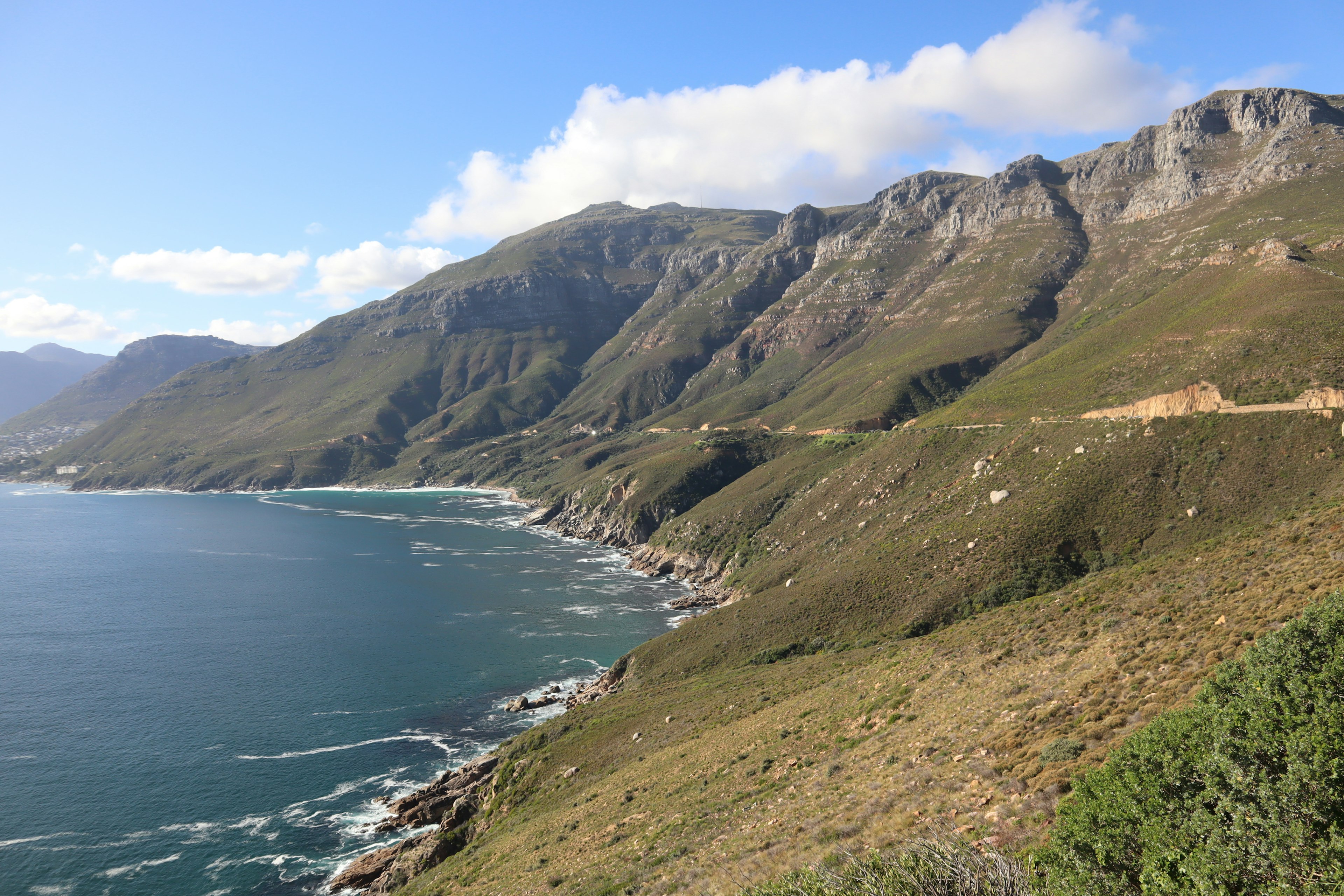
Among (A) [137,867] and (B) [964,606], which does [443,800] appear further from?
(B) [964,606]

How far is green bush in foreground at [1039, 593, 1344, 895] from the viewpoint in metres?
15.2

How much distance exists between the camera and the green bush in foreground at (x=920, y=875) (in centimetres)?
1766

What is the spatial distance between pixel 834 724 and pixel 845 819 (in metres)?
14.2

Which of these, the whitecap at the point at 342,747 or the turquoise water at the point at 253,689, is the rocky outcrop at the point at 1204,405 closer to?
the turquoise water at the point at 253,689

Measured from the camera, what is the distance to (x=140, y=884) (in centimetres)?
4444

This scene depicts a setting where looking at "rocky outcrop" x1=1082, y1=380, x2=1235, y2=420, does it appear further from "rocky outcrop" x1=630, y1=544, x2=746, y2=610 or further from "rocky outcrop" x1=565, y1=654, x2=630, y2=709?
"rocky outcrop" x1=565, y1=654, x2=630, y2=709

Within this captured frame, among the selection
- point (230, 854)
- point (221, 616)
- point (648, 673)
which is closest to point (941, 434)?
point (648, 673)

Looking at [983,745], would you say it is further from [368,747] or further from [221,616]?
[221,616]

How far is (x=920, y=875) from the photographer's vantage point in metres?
18.4

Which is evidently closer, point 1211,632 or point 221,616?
point 1211,632

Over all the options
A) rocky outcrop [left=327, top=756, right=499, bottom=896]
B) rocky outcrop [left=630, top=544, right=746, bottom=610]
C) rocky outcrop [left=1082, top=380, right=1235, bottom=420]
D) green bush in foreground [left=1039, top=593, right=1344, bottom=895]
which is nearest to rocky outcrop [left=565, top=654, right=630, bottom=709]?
rocky outcrop [left=327, top=756, right=499, bottom=896]

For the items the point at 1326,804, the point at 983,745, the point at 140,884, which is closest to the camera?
the point at 1326,804

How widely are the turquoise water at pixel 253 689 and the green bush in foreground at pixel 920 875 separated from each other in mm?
41238

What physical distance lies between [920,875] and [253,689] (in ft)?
268
